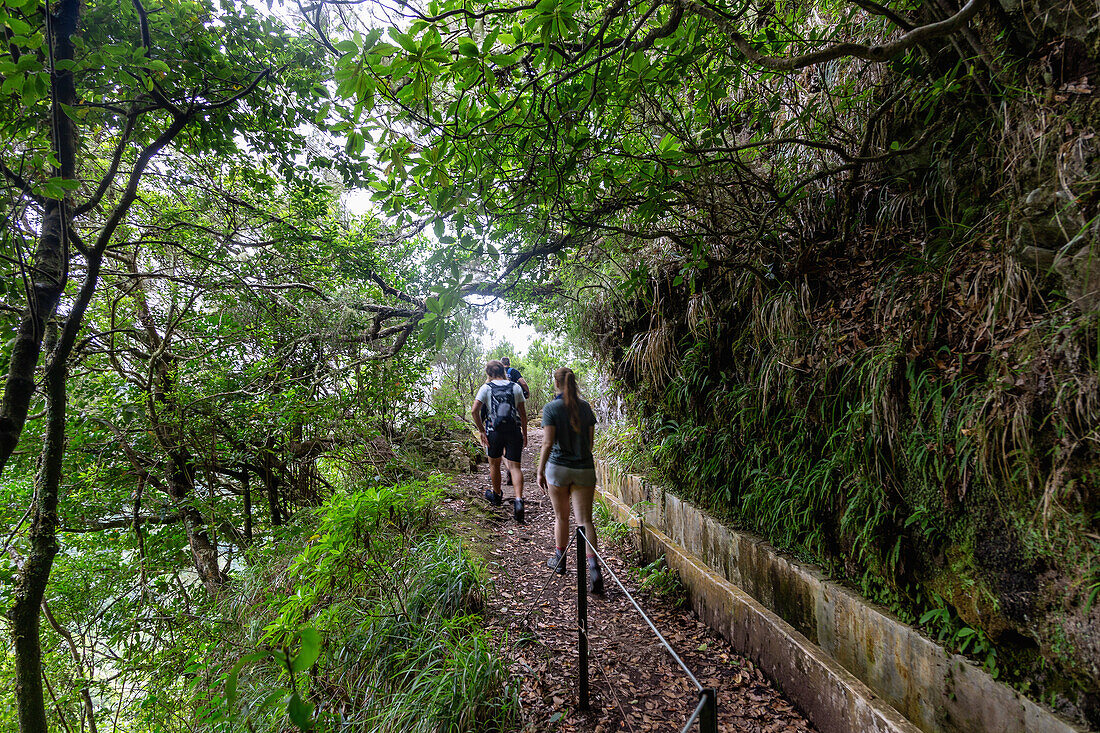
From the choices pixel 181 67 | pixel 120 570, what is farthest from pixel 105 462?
pixel 181 67

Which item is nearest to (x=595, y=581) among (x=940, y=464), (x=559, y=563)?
(x=559, y=563)

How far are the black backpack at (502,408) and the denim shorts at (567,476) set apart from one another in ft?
6.09

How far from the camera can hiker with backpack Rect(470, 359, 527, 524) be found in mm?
5773

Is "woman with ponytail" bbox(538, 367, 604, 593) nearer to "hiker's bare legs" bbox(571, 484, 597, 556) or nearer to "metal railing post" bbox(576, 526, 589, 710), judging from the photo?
"hiker's bare legs" bbox(571, 484, 597, 556)

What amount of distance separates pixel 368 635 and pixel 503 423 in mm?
3048

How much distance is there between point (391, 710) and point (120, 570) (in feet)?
12.3

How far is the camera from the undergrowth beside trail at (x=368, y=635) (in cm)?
246

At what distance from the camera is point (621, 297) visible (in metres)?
5.53

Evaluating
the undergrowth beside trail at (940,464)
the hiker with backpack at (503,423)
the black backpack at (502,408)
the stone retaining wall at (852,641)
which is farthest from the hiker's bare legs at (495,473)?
the undergrowth beside trail at (940,464)

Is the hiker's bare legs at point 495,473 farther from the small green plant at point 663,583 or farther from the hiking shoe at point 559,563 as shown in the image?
the small green plant at point 663,583

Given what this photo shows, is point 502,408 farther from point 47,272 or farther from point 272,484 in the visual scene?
point 47,272

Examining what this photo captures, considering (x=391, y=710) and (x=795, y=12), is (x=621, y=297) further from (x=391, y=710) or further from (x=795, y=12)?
(x=391, y=710)

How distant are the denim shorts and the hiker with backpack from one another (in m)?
1.74

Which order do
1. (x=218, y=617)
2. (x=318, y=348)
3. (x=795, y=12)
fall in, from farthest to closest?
(x=318, y=348) < (x=218, y=617) < (x=795, y=12)
